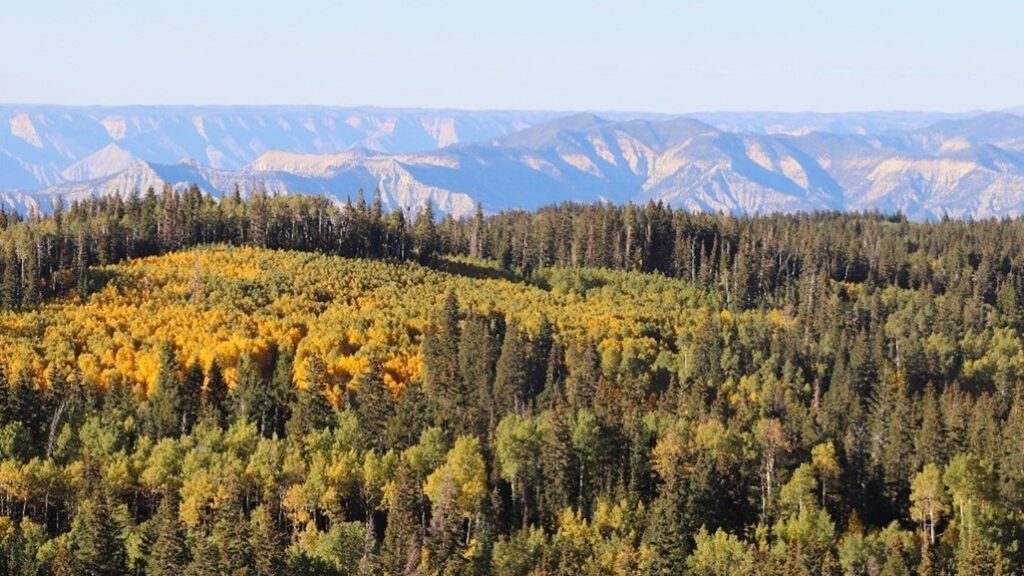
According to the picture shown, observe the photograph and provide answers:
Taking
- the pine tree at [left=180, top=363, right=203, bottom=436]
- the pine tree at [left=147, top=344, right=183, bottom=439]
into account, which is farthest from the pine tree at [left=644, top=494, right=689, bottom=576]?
the pine tree at [left=180, top=363, right=203, bottom=436]

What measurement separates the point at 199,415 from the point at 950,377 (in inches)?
3213

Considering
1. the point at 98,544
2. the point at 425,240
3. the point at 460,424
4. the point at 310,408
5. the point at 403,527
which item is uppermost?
the point at 425,240

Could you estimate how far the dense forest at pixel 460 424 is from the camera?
76062mm

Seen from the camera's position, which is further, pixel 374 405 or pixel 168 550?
pixel 374 405

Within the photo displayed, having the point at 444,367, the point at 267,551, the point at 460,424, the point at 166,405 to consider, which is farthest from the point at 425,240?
the point at 267,551

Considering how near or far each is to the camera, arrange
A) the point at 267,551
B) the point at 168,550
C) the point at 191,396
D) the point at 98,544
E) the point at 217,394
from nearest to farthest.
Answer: the point at 267,551 < the point at 168,550 < the point at 98,544 < the point at 191,396 < the point at 217,394

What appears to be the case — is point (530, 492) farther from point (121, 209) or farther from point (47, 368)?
point (121, 209)

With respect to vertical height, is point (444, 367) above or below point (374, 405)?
above

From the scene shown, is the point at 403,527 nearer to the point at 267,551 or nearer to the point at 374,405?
the point at 267,551

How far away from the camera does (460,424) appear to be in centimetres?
10000

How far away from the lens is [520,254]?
19900cm

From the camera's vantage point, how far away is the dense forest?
7606 cm

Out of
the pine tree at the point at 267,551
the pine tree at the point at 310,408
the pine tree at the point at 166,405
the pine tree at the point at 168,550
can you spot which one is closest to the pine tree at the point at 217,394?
the pine tree at the point at 166,405

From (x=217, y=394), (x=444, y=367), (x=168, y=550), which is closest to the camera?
(x=168, y=550)
